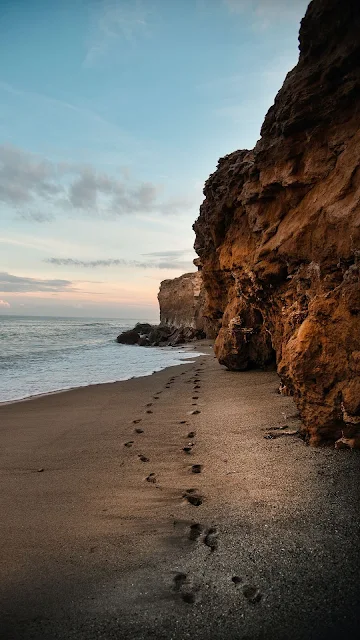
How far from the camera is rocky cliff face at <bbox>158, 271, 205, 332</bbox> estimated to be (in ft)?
135

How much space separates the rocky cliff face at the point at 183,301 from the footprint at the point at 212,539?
34.3 m

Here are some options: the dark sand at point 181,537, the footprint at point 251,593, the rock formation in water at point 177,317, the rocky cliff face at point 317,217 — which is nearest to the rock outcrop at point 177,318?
the rock formation in water at point 177,317

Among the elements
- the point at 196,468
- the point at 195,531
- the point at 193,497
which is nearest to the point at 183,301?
the point at 196,468

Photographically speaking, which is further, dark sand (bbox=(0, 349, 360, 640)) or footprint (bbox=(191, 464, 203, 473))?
footprint (bbox=(191, 464, 203, 473))

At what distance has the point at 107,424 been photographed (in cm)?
703

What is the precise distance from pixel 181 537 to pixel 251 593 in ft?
2.76

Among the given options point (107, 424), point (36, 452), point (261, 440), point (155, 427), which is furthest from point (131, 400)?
point (261, 440)

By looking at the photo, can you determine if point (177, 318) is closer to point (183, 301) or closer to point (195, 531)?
point (183, 301)

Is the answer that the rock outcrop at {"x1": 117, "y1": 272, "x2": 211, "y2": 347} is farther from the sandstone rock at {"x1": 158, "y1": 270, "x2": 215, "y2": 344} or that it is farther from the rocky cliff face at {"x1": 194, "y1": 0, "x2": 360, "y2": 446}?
the rocky cliff face at {"x1": 194, "y1": 0, "x2": 360, "y2": 446}

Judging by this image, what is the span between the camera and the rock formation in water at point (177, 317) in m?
34.6

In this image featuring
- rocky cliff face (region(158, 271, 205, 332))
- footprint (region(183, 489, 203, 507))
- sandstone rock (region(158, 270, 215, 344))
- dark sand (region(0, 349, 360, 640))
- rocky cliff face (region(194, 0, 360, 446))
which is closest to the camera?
dark sand (region(0, 349, 360, 640))

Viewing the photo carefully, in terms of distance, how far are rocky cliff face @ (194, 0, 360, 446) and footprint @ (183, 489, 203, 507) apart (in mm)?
1741

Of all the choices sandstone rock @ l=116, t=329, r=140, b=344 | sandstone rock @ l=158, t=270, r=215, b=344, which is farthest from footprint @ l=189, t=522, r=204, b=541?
sandstone rock @ l=158, t=270, r=215, b=344

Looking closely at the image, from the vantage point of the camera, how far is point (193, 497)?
3.89m
